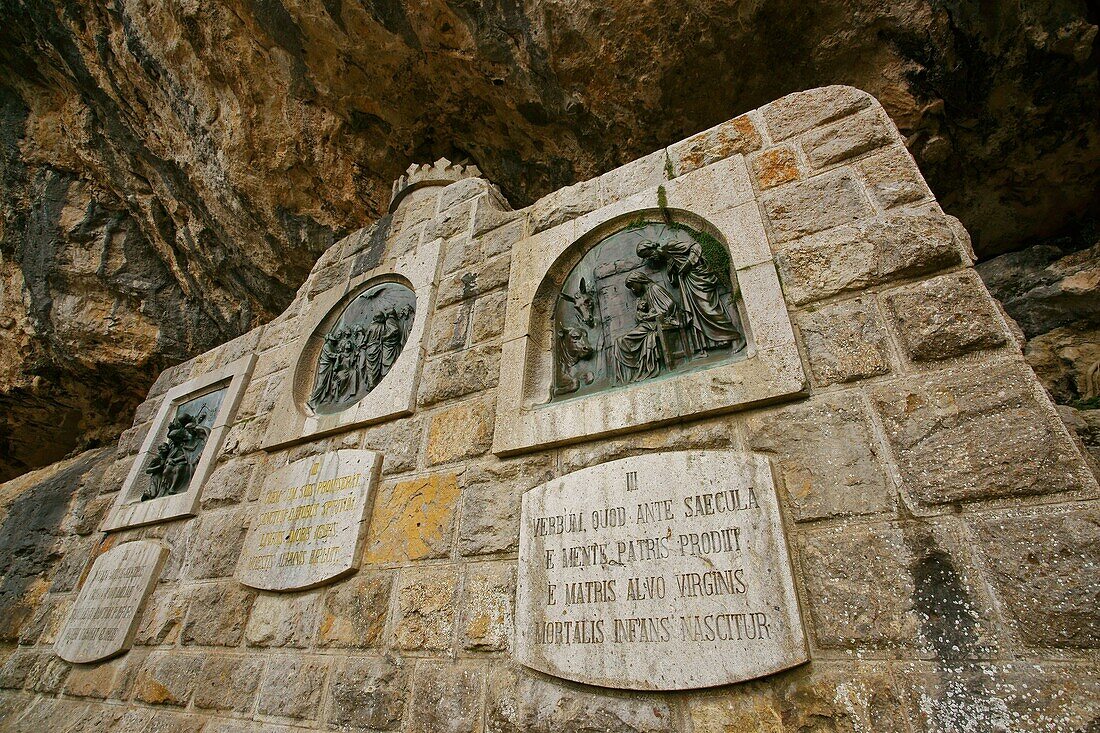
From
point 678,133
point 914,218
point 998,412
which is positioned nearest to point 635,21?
point 678,133

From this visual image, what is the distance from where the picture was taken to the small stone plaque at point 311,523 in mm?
2965

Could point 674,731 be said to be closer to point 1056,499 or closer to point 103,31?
point 1056,499

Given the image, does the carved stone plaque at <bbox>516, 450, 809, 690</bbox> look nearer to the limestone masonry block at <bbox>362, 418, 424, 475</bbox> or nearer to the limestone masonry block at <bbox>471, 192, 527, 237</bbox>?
the limestone masonry block at <bbox>362, 418, 424, 475</bbox>

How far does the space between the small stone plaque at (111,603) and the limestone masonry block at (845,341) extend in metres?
4.98

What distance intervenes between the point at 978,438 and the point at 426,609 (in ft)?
7.98

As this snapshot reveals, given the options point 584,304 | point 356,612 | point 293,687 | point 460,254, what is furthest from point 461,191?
point 293,687

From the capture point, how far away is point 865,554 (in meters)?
1.72

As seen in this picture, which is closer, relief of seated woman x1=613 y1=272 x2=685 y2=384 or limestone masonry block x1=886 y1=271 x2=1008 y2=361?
limestone masonry block x1=886 y1=271 x2=1008 y2=361

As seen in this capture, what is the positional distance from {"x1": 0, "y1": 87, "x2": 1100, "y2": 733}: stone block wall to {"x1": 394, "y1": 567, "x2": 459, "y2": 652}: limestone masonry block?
1 centimetres

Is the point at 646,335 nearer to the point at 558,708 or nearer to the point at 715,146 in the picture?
the point at 715,146

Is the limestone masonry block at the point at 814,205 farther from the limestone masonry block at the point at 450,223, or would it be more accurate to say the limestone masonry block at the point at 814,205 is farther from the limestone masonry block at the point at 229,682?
the limestone masonry block at the point at 229,682

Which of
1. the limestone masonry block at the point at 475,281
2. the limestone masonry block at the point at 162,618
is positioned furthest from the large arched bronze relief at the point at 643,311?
the limestone masonry block at the point at 162,618

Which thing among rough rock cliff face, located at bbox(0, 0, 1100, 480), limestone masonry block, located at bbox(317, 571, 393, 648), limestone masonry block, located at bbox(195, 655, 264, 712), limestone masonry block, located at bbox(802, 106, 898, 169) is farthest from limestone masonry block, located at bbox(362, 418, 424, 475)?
rough rock cliff face, located at bbox(0, 0, 1100, 480)

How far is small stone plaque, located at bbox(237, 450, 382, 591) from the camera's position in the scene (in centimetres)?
296
